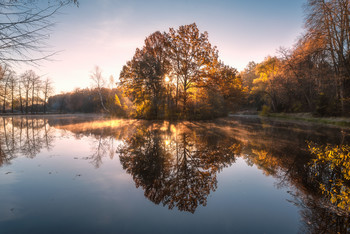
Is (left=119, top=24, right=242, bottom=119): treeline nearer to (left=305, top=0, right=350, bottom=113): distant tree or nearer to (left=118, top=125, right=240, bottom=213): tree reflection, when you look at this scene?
(left=305, top=0, right=350, bottom=113): distant tree

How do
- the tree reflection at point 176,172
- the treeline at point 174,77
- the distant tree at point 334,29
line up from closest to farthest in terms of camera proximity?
1. the tree reflection at point 176,172
2. the distant tree at point 334,29
3. the treeline at point 174,77

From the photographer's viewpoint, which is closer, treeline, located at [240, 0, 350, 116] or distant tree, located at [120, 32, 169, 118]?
treeline, located at [240, 0, 350, 116]

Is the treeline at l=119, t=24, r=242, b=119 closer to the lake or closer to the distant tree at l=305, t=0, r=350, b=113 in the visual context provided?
the distant tree at l=305, t=0, r=350, b=113

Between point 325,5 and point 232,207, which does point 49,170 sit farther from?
point 325,5

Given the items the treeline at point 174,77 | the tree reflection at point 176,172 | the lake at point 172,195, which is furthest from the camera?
the treeline at point 174,77

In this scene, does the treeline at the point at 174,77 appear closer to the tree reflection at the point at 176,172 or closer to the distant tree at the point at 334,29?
the distant tree at the point at 334,29

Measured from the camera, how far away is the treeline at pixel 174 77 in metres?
20.4

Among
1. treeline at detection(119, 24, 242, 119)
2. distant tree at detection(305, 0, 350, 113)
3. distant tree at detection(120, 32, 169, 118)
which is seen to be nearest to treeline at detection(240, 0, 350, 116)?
distant tree at detection(305, 0, 350, 113)

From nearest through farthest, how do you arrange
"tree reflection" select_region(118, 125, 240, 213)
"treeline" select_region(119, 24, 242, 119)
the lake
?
the lake
"tree reflection" select_region(118, 125, 240, 213)
"treeline" select_region(119, 24, 242, 119)

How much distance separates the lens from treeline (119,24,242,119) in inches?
802

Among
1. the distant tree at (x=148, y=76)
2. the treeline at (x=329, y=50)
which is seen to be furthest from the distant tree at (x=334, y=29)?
the distant tree at (x=148, y=76)

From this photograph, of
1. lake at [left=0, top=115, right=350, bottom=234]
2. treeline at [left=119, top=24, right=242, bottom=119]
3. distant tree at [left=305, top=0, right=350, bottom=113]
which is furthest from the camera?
treeline at [left=119, top=24, right=242, bottom=119]

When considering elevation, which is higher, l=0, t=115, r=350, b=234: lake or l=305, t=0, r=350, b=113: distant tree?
l=305, t=0, r=350, b=113: distant tree

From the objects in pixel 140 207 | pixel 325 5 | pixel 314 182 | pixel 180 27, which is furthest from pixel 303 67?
pixel 140 207
